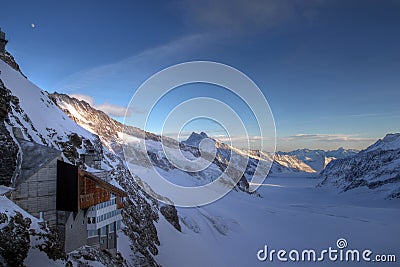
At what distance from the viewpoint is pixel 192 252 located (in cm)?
5197

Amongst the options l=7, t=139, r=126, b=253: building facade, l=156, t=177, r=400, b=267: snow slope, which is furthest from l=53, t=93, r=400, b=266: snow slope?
l=7, t=139, r=126, b=253: building facade

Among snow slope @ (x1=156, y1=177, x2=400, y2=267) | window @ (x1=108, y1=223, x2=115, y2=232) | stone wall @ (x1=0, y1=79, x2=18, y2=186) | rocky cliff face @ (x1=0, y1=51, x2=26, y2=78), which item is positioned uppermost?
rocky cliff face @ (x1=0, y1=51, x2=26, y2=78)

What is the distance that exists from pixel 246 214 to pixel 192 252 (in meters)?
55.0

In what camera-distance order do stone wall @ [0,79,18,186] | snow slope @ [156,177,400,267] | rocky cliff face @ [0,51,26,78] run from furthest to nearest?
snow slope @ [156,177,400,267], rocky cliff face @ [0,51,26,78], stone wall @ [0,79,18,186]

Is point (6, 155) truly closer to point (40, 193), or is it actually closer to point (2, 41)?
point (40, 193)

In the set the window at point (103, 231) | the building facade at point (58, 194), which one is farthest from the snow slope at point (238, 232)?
the building facade at point (58, 194)

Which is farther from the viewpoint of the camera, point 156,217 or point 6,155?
point 156,217

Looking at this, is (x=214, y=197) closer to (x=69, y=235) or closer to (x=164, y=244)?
(x=164, y=244)

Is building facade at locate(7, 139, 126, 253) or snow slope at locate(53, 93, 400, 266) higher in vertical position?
building facade at locate(7, 139, 126, 253)

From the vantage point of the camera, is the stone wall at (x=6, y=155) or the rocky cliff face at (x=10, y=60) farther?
the rocky cliff face at (x=10, y=60)

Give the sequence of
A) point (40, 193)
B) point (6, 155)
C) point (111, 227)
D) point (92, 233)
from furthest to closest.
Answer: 1. point (111, 227)
2. point (92, 233)
3. point (40, 193)
4. point (6, 155)

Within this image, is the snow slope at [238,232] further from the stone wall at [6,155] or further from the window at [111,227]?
the stone wall at [6,155]

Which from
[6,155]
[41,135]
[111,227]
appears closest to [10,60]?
[41,135]

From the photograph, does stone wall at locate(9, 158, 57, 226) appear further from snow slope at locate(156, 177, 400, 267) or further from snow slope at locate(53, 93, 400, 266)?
snow slope at locate(156, 177, 400, 267)
